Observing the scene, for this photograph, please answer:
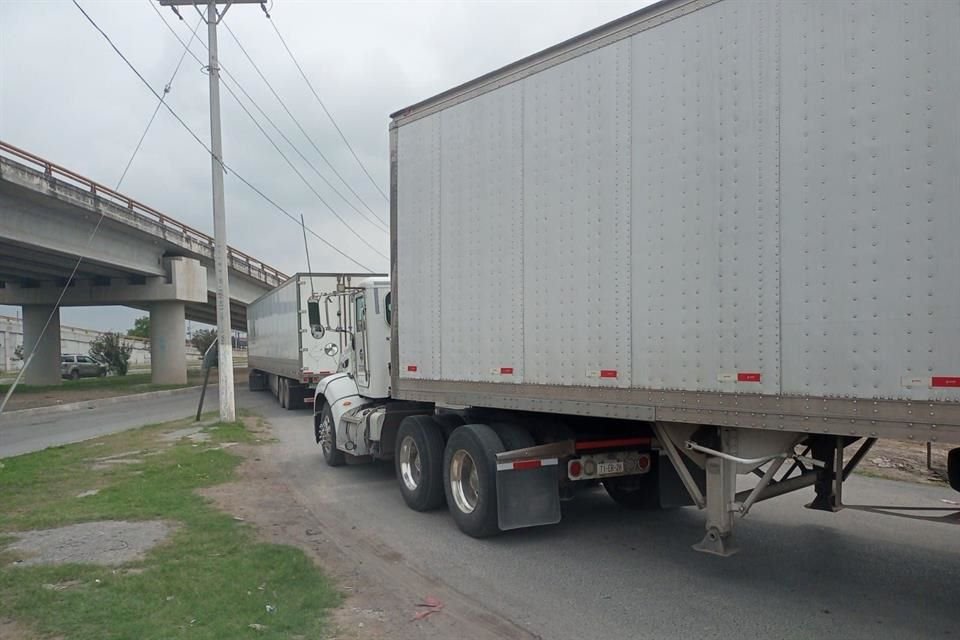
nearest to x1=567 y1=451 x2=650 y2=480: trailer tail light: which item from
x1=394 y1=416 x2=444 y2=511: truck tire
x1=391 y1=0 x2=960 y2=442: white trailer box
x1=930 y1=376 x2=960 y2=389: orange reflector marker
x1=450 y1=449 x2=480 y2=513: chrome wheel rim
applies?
x1=391 y1=0 x2=960 y2=442: white trailer box

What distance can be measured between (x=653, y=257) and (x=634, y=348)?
0.72m

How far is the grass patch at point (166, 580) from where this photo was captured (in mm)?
5016

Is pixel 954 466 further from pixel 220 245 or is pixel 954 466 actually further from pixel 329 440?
pixel 220 245

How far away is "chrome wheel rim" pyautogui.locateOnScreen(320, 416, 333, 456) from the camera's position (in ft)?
39.0

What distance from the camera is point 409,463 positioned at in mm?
9016

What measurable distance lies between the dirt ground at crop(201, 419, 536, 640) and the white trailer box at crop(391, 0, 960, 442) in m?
1.82

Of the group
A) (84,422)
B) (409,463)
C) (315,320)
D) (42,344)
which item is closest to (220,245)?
(84,422)

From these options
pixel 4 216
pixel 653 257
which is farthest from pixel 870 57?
pixel 4 216

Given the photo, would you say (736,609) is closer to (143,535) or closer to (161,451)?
(143,535)

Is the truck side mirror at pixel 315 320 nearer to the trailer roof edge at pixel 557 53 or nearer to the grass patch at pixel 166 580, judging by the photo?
the grass patch at pixel 166 580

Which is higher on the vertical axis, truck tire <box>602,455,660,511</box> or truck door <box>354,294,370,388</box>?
truck door <box>354,294,370,388</box>

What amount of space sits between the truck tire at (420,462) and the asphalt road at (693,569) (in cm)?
21

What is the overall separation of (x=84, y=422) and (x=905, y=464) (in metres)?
19.9

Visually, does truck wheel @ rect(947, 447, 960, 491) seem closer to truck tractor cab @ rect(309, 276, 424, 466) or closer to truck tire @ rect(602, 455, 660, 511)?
truck tire @ rect(602, 455, 660, 511)
